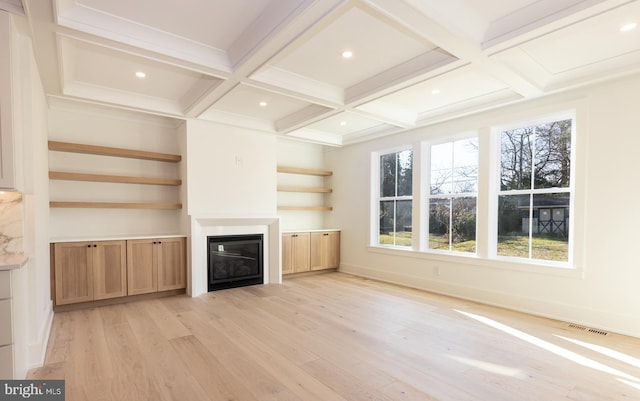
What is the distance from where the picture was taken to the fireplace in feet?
16.1

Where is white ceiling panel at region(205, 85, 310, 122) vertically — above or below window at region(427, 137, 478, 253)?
above

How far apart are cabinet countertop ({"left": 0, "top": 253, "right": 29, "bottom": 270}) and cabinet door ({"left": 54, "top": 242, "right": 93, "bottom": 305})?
4.93ft

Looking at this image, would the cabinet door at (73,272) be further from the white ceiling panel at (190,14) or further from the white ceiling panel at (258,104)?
the white ceiling panel at (190,14)

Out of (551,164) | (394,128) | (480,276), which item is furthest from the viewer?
(394,128)

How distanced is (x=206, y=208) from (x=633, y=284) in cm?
519

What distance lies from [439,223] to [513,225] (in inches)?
41.2

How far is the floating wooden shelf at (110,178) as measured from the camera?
4094 millimetres

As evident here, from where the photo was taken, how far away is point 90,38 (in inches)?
99.0

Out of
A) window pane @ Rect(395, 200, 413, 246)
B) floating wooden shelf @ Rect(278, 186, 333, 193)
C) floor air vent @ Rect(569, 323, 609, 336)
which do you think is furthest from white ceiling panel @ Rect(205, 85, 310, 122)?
floor air vent @ Rect(569, 323, 609, 336)

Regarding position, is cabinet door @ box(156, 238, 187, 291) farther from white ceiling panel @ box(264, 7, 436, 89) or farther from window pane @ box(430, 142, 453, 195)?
window pane @ box(430, 142, 453, 195)

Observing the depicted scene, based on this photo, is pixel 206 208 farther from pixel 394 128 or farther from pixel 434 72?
pixel 434 72

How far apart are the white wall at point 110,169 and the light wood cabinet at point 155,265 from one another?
53 centimetres

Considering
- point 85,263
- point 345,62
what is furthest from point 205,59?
point 85,263

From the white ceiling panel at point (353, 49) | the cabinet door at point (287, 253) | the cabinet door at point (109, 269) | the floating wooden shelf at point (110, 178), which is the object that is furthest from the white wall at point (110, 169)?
the white ceiling panel at point (353, 49)
